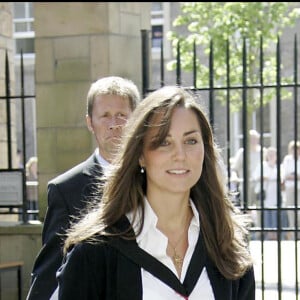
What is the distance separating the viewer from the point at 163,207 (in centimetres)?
240

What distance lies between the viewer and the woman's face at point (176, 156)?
2.35 metres

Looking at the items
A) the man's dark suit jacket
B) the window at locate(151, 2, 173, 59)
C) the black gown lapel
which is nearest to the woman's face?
the black gown lapel

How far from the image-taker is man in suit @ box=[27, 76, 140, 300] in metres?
3.00

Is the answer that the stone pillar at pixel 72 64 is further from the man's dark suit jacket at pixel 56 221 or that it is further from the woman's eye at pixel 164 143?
the woman's eye at pixel 164 143

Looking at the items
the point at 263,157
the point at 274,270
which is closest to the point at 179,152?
the point at 263,157

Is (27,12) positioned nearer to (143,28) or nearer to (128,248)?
(143,28)

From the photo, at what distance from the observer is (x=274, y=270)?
298 inches

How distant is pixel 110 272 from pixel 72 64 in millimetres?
3758

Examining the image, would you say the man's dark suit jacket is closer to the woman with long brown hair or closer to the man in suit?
the man in suit

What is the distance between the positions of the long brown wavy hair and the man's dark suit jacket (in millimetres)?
551

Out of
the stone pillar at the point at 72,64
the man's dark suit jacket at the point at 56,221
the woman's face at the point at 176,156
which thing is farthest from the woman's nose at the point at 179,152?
the stone pillar at the point at 72,64

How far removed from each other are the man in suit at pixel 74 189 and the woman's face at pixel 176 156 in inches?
21.9

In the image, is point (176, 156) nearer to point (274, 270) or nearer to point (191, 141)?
point (191, 141)

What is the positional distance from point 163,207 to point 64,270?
39 centimetres
